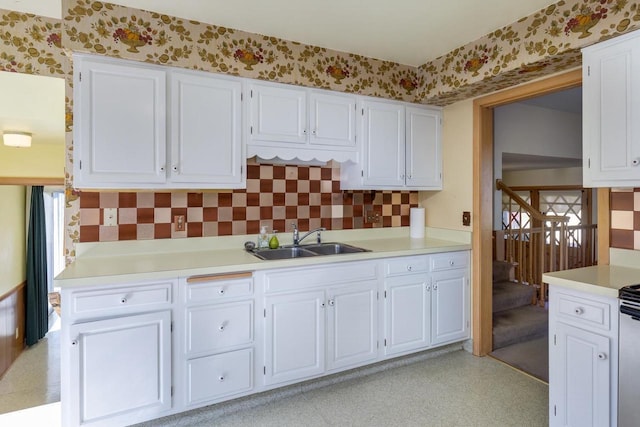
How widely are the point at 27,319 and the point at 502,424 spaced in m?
5.83

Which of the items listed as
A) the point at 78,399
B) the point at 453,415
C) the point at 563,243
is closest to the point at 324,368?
the point at 453,415

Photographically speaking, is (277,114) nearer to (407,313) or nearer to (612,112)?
(407,313)

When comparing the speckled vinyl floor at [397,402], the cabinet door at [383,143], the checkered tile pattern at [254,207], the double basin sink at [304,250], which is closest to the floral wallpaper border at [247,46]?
the checkered tile pattern at [254,207]

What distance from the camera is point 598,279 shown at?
5.37ft

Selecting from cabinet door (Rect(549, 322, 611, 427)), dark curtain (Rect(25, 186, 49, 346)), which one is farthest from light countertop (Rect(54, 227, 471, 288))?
dark curtain (Rect(25, 186, 49, 346))

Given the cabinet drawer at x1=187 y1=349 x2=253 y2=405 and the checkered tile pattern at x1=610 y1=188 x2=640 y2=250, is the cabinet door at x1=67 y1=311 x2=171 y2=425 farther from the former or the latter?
the checkered tile pattern at x1=610 y1=188 x2=640 y2=250

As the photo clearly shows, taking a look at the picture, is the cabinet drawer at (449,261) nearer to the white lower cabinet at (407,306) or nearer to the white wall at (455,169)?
the white lower cabinet at (407,306)

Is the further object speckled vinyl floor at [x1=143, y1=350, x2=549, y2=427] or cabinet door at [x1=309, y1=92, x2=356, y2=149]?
cabinet door at [x1=309, y1=92, x2=356, y2=149]

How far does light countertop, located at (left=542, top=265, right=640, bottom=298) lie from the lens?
1.50 meters

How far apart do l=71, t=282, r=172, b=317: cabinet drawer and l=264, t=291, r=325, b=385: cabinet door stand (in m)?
0.60

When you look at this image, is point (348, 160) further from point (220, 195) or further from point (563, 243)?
point (563, 243)

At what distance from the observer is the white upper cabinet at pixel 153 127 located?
1898 millimetres

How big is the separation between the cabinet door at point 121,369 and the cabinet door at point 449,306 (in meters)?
1.95

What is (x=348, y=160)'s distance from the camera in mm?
2711
